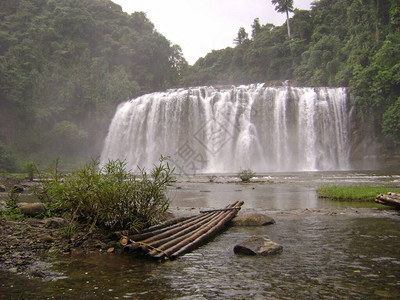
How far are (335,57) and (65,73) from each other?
40.7 m

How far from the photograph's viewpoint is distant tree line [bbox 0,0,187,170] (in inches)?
1679

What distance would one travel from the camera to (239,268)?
15.0 ft

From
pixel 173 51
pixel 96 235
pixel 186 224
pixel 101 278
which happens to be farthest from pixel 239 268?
pixel 173 51

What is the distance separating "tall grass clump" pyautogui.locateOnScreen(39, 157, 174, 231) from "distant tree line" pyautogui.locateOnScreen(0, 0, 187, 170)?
3396 cm

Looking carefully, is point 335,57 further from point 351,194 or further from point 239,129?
point 351,194

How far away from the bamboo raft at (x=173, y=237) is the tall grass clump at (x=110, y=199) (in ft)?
0.98

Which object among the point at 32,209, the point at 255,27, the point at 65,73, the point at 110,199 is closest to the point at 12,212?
the point at 32,209

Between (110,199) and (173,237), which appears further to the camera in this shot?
(110,199)

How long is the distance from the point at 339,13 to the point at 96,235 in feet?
202

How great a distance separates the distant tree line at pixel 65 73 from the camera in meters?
42.7

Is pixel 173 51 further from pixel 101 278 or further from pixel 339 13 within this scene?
pixel 101 278

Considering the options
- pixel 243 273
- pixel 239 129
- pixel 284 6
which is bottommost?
pixel 243 273

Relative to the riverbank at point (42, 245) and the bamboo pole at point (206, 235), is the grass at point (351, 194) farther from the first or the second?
the riverbank at point (42, 245)

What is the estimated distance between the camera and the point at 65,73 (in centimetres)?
5144
